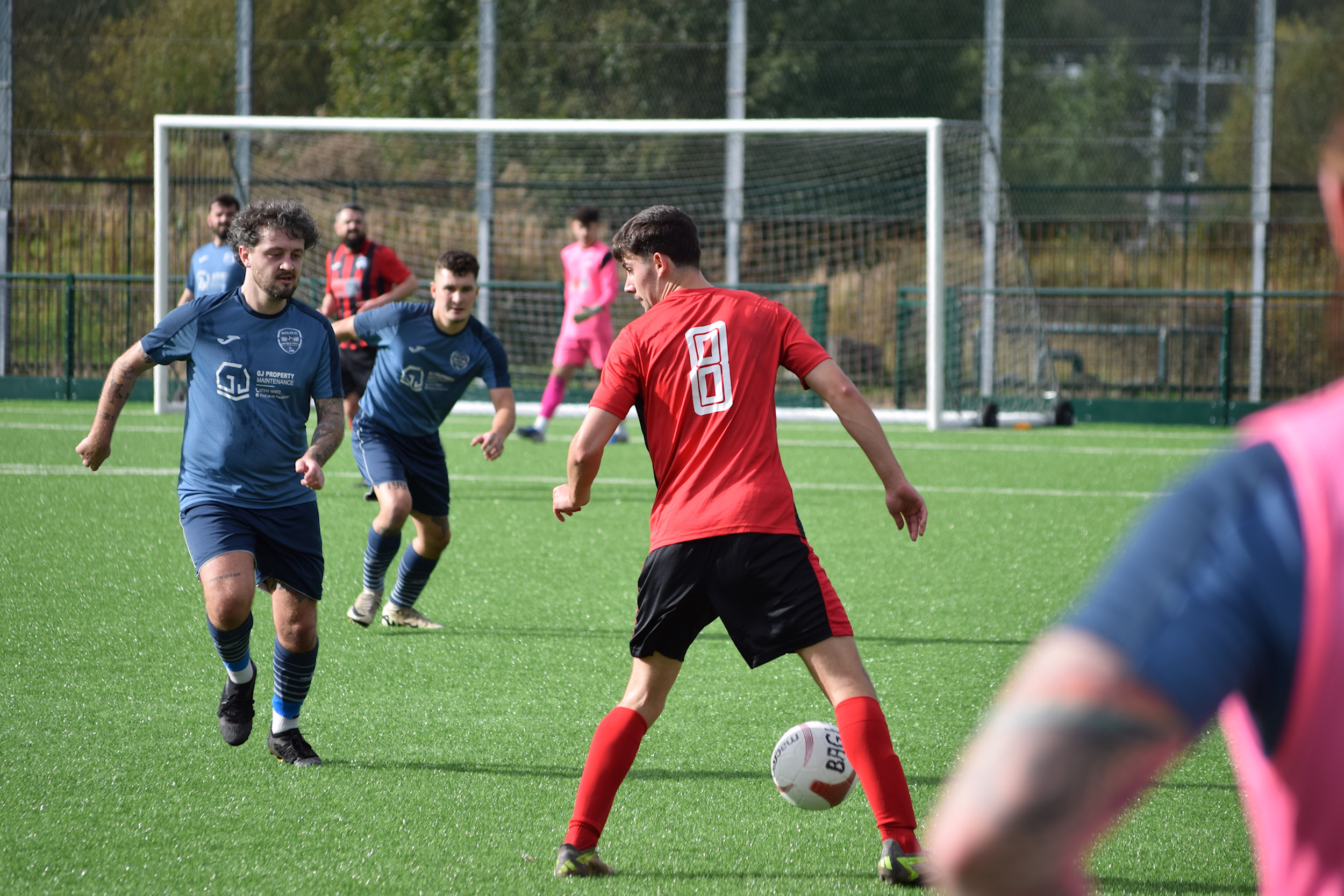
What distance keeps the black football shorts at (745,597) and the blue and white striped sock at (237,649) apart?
1.45 m

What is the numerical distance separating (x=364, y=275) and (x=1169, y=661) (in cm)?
955

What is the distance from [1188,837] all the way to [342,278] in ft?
26.2

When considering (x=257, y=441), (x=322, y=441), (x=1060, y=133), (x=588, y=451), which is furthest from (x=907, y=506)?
(x=1060, y=133)

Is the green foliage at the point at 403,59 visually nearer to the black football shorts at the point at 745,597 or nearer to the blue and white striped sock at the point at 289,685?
the blue and white striped sock at the point at 289,685

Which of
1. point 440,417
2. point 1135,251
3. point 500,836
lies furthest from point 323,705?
point 1135,251

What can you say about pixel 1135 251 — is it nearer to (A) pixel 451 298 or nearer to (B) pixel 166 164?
(B) pixel 166 164

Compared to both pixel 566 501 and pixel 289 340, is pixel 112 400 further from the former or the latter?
pixel 566 501

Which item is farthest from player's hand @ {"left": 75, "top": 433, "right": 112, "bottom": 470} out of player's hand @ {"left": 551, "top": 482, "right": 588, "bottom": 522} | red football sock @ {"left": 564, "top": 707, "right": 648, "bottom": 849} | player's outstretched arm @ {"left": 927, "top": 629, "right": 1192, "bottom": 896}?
player's outstretched arm @ {"left": 927, "top": 629, "right": 1192, "bottom": 896}

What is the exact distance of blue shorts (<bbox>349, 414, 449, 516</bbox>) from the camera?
588 cm

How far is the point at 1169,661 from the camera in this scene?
90 centimetres

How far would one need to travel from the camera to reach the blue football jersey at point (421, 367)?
238 inches

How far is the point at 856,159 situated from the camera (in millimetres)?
17500

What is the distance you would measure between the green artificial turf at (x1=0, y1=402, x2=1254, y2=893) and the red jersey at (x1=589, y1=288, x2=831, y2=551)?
35.3 inches

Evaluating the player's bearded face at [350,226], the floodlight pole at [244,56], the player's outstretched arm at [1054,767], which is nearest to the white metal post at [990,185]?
the player's bearded face at [350,226]
